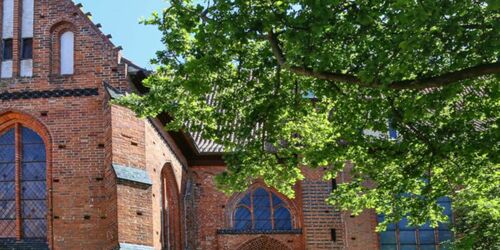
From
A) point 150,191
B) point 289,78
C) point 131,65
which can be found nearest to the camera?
point 289,78

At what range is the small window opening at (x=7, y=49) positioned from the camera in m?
15.7

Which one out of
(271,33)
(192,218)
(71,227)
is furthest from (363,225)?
(271,33)

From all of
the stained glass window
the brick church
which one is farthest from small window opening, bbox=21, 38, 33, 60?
the stained glass window

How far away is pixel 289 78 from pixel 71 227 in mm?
6023

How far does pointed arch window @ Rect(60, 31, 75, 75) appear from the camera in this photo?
1548 cm

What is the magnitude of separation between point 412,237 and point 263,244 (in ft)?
14.1

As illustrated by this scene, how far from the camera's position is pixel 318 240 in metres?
19.3

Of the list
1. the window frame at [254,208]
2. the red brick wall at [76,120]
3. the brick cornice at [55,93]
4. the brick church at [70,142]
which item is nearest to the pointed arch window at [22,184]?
the brick church at [70,142]

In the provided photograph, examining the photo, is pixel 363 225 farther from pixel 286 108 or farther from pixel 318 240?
pixel 286 108

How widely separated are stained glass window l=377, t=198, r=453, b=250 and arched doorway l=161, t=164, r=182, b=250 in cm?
570

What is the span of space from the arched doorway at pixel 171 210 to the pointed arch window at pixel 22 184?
3.49 meters

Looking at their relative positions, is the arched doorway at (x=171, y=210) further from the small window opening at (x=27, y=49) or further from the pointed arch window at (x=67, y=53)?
the small window opening at (x=27, y=49)

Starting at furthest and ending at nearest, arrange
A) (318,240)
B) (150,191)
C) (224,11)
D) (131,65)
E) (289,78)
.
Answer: (318,240)
(131,65)
(150,191)
(289,78)
(224,11)

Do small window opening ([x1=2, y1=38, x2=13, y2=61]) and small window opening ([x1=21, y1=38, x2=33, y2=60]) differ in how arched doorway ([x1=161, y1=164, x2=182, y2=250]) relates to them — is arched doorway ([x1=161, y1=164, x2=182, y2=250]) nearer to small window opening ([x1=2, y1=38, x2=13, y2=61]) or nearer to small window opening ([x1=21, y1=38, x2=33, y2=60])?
small window opening ([x1=21, y1=38, x2=33, y2=60])
